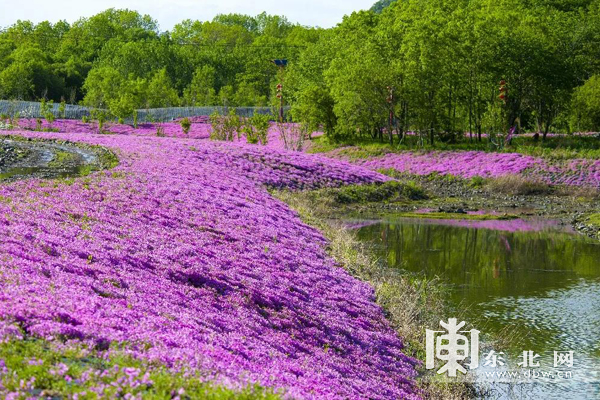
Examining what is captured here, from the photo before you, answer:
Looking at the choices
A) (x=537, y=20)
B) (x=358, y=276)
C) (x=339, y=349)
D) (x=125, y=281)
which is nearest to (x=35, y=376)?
(x=125, y=281)

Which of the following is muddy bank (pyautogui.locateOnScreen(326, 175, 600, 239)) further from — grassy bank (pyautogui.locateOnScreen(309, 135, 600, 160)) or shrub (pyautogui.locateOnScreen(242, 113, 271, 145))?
shrub (pyautogui.locateOnScreen(242, 113, 271, 145))

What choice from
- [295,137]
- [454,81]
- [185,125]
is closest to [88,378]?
[454,81]

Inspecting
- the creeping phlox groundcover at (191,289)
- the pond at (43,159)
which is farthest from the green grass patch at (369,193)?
the creeping phlox groundcover at (191,289)

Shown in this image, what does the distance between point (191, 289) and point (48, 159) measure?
88.8 feet

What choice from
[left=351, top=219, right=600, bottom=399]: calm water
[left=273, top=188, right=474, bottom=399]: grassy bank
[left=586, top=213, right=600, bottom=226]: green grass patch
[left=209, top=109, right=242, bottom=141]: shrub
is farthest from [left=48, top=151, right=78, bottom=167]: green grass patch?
[left=209, top=109, right=242, bottom=141]: shrub

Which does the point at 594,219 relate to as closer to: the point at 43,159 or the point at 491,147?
the point at 491,147

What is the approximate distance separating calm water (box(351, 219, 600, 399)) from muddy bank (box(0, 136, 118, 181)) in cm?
1402

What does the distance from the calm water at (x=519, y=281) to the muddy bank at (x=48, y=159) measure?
14023 millimetres

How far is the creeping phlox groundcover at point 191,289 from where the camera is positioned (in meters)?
11.2

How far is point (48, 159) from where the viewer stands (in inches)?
1594

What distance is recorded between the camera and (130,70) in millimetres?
135000

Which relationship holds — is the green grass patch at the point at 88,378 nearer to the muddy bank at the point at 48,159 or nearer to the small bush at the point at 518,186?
the muddy bank at the point at 48,159

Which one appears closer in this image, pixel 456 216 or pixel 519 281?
pixel 519 281

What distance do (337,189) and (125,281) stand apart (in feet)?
119
